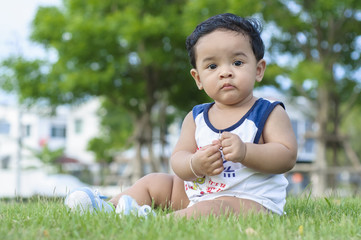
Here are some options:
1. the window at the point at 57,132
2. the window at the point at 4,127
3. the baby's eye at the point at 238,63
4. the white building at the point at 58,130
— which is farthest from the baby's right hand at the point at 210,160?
the window at the point at 4,127

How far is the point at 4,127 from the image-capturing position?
39.7m

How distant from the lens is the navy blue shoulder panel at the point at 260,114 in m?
2.60

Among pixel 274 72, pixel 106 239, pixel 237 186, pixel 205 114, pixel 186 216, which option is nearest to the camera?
pixel 106 239

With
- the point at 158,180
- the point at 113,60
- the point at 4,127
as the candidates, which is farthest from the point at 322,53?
the point at 4,127

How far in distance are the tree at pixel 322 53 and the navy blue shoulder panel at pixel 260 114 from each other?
10.2 metres

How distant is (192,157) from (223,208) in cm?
32

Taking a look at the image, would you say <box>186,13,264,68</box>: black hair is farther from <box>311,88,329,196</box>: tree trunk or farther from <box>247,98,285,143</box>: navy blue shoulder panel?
<box>311,88,329,196</box>: tree trunk

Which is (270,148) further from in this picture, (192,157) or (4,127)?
(4,127)

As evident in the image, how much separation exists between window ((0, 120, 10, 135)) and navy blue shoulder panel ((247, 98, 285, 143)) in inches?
1559

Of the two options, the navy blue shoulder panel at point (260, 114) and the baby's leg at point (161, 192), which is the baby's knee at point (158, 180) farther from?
the navy blue shoulder panel at point (260, 114)

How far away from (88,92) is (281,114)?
15.0 m

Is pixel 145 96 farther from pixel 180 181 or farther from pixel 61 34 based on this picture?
pixel 180 181

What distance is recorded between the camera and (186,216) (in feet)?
7.43

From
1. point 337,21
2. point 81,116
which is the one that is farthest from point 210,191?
point 81,116
